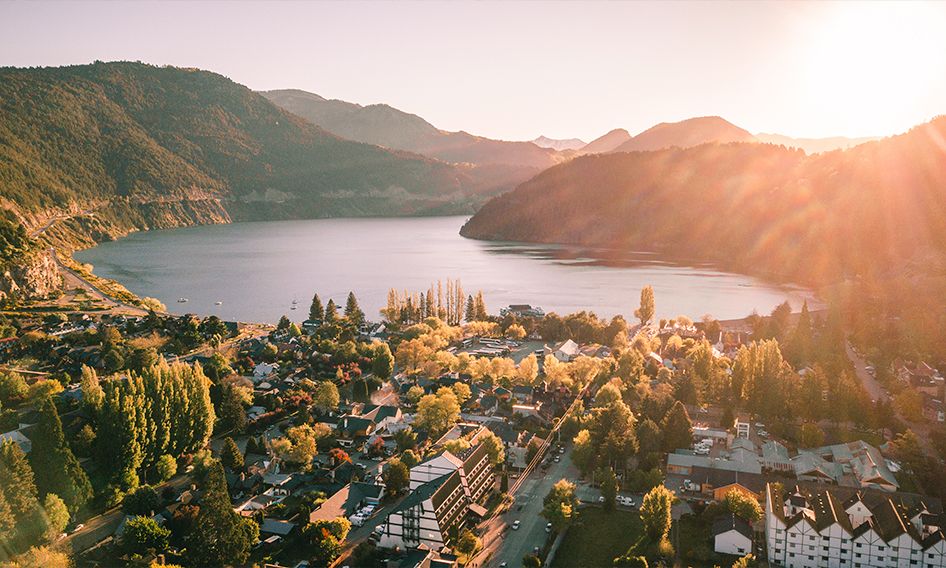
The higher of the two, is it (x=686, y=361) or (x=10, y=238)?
(x=10, y=238)

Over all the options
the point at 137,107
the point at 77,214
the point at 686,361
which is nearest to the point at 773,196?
the point at 686,361

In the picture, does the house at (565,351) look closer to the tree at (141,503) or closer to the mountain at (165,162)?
the tree at (141,503)

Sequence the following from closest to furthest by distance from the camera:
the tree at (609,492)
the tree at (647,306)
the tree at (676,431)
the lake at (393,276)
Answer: the tree at (609,492), the tree at (676,431), the tree at (647,306), the lake at (393,276)

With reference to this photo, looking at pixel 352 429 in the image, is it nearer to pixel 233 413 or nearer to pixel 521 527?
pixel 233 413

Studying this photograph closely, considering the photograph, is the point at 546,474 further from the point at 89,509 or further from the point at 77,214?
the point at 77,214

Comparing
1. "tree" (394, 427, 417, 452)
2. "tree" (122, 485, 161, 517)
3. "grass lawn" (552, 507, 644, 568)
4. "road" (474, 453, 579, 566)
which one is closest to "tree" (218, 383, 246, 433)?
"tree" (122, 485, 161, 517)

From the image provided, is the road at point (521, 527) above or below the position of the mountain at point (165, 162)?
below

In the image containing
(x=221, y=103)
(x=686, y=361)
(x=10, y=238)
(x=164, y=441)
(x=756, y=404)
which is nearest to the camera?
(x=164, y=441)

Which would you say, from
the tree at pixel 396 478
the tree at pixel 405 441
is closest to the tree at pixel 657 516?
the tree at pixel 396 478

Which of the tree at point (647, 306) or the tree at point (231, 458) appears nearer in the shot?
the tree at point (231, 458)
